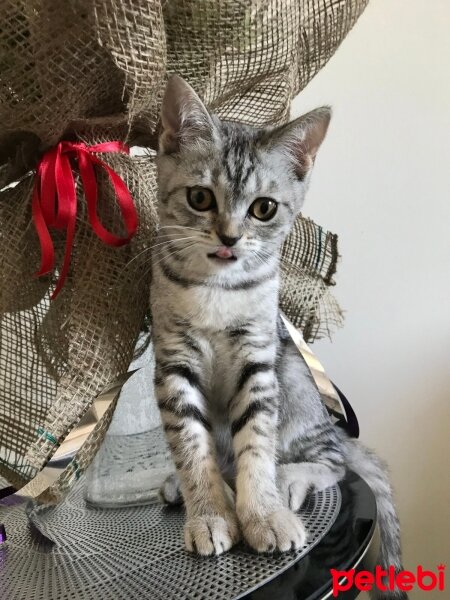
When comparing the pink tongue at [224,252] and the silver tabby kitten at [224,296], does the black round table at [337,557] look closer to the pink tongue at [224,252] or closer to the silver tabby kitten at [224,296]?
the silver tabby kitten at [224,296]

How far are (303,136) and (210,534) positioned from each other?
428mm

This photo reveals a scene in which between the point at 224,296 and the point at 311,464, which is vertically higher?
the point at 224,296

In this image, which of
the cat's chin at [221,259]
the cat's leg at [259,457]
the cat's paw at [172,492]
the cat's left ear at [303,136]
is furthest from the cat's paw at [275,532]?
the cat's left ear at [303,136]

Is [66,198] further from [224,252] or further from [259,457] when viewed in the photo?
[259,457]

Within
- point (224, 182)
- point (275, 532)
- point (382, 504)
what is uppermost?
point (224, 182)

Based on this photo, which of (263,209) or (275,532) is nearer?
(275,532)

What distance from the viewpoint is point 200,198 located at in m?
0.58

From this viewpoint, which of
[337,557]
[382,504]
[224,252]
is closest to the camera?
[337,557]

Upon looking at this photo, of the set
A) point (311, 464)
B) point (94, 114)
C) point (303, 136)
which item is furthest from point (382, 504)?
point (94, 114)

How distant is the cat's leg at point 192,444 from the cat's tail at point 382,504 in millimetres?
207

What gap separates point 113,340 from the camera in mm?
574

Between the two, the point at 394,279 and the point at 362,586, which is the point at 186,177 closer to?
the point at 362,586

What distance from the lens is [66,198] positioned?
1.78ft

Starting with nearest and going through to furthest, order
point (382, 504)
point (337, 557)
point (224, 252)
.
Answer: point (337, 557), point (224, 252), point (382, 504)
